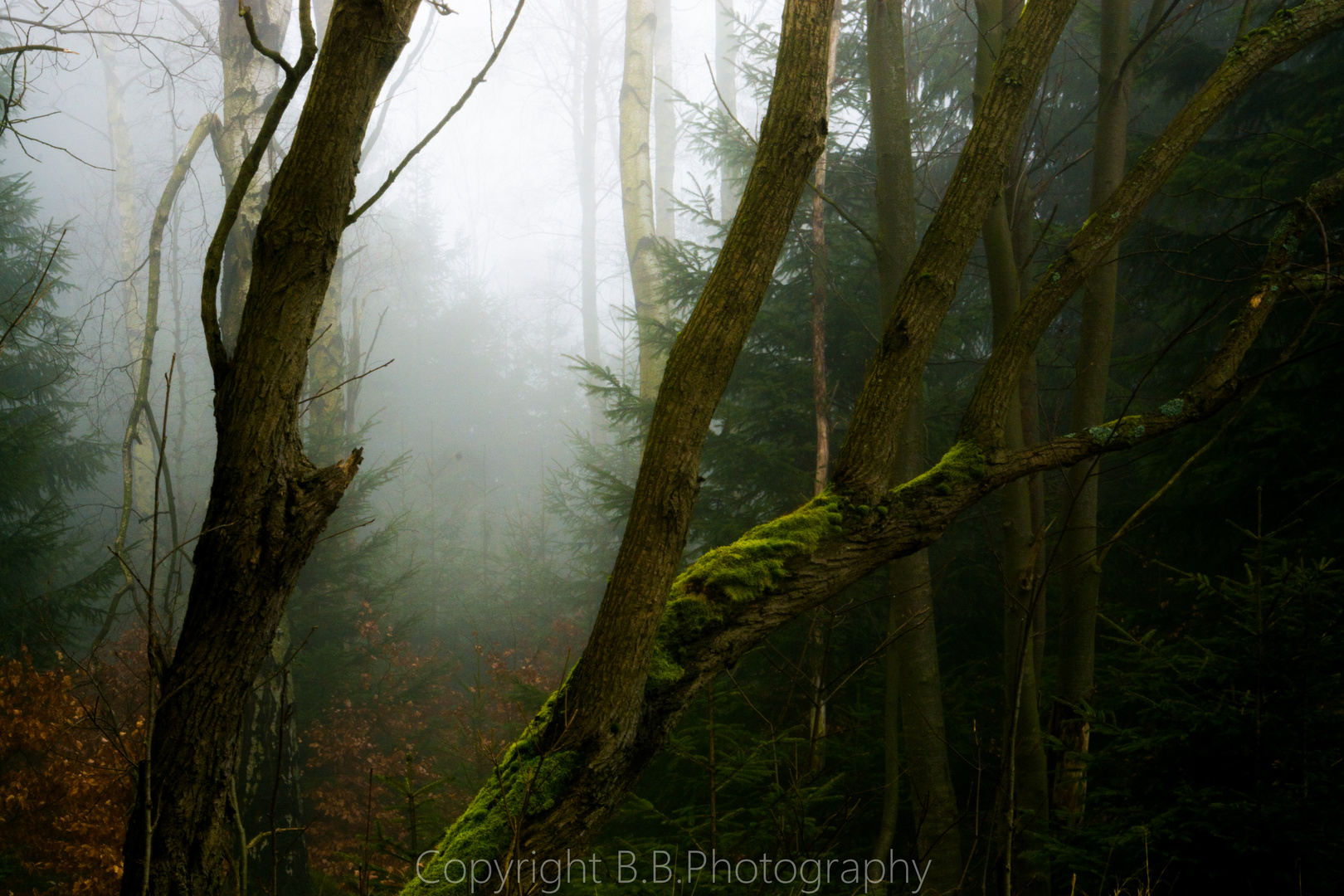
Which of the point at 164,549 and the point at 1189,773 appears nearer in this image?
the point at 1189,773

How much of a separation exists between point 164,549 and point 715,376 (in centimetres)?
1709

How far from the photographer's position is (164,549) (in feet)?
49.4

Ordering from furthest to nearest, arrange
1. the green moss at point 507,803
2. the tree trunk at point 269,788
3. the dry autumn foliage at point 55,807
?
1. the tree trunk at point 269,788
2. the dry autumn foliage at point 55,807
3. the green moss at point 507,803

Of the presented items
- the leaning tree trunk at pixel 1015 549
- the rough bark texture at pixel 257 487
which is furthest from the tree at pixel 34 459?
the leaning tree trunk at pixel 1015 549

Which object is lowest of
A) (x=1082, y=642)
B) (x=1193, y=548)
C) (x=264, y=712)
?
(x=264, y=712)

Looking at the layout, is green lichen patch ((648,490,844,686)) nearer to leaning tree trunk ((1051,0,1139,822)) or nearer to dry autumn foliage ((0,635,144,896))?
leaning tree trunk ((1051,0,1139,822))

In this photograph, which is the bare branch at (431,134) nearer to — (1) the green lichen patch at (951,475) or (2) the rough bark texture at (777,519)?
(2) the rough bark texture at (777,519)

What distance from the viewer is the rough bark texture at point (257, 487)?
5.78 ft

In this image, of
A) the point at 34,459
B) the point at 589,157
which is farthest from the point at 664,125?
the point at 34,459

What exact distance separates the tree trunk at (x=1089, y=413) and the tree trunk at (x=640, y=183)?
5.07 m

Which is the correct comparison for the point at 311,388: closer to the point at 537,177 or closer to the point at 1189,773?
the point at 1189,773

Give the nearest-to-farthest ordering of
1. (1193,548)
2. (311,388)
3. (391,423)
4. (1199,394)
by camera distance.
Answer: (1199,394) < (1193,548) < (311,388) < (391,423)

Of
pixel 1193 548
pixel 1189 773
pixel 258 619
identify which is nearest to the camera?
pixel 258 619

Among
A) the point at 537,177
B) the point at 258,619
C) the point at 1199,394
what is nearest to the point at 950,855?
the point at 1199,394
